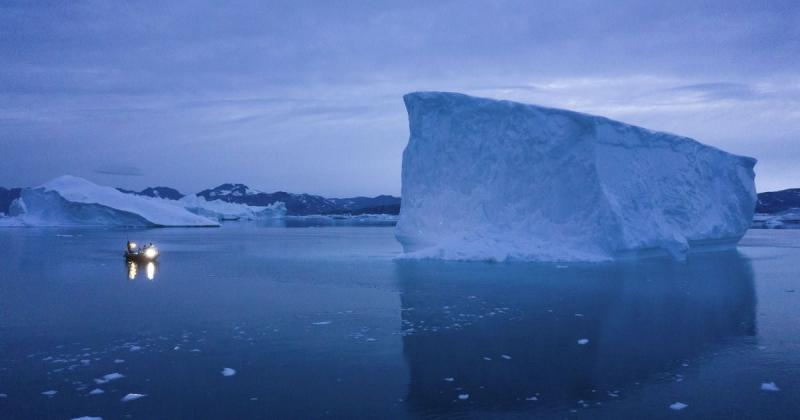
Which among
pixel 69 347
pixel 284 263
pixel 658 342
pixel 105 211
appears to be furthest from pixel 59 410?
pixel 105 211

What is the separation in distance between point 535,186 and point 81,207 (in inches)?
1853

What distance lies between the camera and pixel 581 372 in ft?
19.7

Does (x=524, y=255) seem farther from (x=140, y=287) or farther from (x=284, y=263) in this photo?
(x=140, y=287)

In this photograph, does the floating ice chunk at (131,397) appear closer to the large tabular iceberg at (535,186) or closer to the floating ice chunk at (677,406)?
the floating ice chunk at (677,406)

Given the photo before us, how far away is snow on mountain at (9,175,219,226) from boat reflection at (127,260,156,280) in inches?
1464

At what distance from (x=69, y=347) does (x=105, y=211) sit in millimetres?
51230

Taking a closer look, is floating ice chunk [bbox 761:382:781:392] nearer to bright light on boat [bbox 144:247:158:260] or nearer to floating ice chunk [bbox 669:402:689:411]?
floating ice chunk [bbox 669:402:689:411]

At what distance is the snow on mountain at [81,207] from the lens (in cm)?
5153

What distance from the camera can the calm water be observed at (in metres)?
5.05

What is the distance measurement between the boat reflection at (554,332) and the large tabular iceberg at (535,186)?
3361mm

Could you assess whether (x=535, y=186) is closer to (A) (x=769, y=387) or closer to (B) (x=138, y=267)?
(B) (x=138, y=267)

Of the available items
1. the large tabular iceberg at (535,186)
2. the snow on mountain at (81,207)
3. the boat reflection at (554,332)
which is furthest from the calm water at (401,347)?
the snow on mountain at (81,207)

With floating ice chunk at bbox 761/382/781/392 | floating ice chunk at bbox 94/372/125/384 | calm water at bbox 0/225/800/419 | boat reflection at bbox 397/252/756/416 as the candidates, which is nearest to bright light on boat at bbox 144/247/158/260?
calm water at bbox 0/225/800/419

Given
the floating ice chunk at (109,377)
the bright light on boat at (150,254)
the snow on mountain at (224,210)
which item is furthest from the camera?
the snow on mountain at (224,210)
